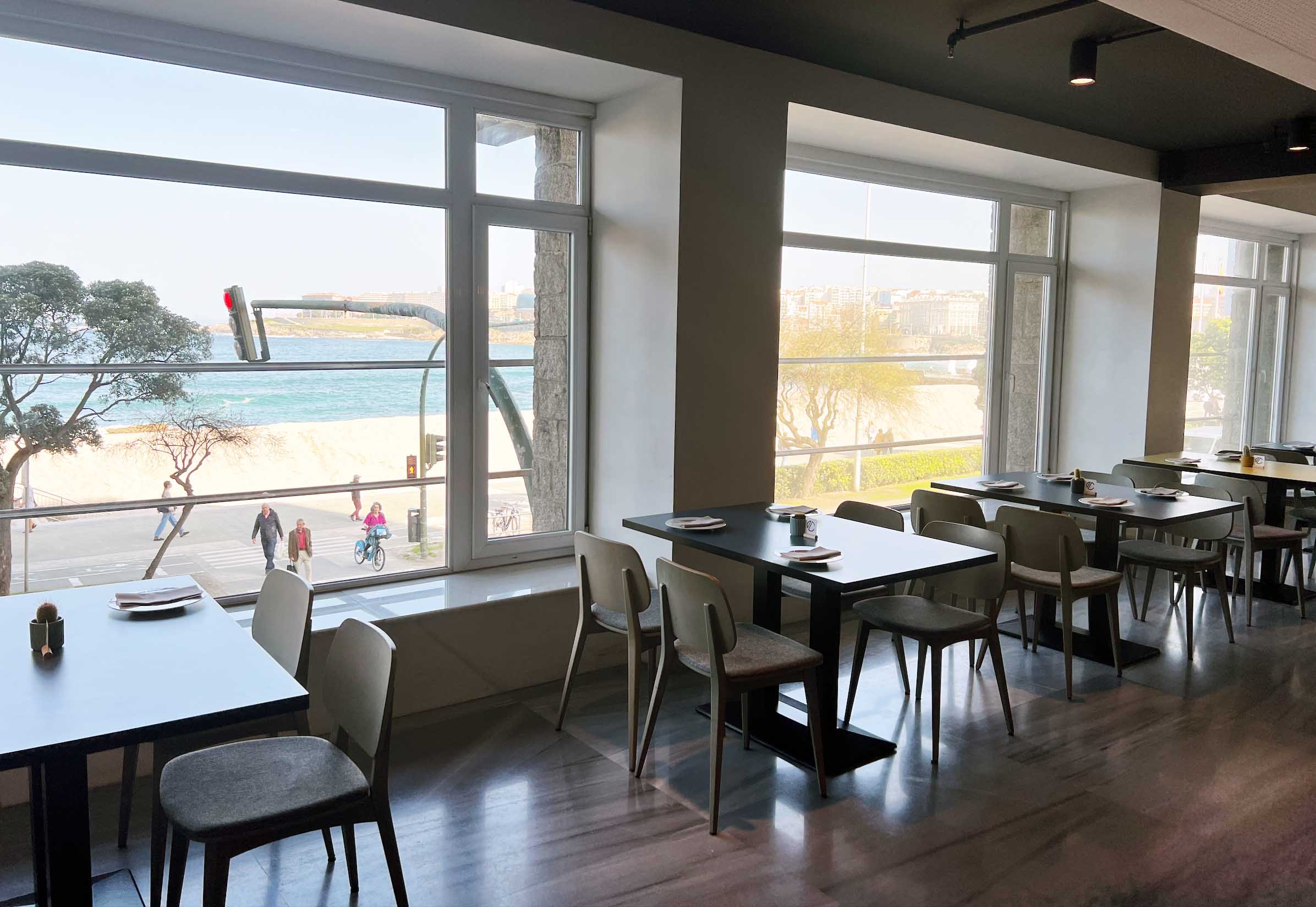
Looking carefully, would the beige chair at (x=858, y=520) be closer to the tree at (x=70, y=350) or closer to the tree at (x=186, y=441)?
the tree at (x=186, y=441)

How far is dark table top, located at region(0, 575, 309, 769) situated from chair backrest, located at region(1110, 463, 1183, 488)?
4.77 m

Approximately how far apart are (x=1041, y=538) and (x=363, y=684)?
301cm

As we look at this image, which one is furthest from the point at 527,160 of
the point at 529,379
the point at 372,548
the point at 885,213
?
the point at 885,213

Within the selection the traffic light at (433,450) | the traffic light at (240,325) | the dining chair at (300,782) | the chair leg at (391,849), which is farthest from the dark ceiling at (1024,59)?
the chair leg at (391,849)

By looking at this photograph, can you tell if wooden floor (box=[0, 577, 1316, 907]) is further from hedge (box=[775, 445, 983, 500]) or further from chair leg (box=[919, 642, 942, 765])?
hedge (box=[775, 445, 983, 500])

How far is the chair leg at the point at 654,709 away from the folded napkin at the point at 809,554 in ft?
1.78

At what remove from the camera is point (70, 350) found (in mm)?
3396

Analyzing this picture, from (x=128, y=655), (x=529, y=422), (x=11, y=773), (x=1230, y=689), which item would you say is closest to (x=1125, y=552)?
(x=1230, y=689)

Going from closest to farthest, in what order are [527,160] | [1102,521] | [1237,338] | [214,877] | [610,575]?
[214,877] < [610,575] < [527,160] < [1102,521] < [1237,338]

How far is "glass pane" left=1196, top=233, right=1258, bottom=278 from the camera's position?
336 inches

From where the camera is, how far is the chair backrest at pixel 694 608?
9.57 ft

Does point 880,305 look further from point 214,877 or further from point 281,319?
point 214,877

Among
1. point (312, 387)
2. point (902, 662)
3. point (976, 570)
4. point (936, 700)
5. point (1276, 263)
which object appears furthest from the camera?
point (1276, 263)

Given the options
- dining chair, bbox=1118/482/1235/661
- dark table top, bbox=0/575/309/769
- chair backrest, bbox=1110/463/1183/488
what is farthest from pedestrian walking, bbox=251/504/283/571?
chair backrest, bbox=1110/463/1183/488
